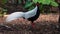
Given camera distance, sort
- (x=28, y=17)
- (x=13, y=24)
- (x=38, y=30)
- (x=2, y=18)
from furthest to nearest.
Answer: (x=2, y=18)
(x=13, y=24)
(x=38, y=30)
(x=28, y=17)

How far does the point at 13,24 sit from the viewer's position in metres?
5.56

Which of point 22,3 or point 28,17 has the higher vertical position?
point 28,17

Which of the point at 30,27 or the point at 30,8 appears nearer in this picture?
the point at 30,27

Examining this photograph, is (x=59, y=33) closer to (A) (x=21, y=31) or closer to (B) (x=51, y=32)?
(B) (x=51, y=32)

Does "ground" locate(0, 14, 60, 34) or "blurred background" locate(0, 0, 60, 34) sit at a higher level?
"ground" locate(0, 14, 60, 34)

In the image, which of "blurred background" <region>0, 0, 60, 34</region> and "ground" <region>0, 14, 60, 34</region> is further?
"blurred background" <region>0, 0, 60, 34</region>

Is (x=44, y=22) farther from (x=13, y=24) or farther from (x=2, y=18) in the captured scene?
(x=2, y=18)

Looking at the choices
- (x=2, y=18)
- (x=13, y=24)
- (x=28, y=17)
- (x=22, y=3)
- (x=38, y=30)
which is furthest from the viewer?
(x=22, y=3)

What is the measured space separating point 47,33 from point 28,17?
55 cm

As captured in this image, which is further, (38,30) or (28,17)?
(38,30)

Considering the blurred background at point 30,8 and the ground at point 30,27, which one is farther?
the blurred background at point 30,8

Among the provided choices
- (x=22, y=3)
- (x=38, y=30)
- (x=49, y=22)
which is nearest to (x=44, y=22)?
(x=49, y=22)

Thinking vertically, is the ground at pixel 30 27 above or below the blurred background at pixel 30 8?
above

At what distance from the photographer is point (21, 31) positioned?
4.98 m
